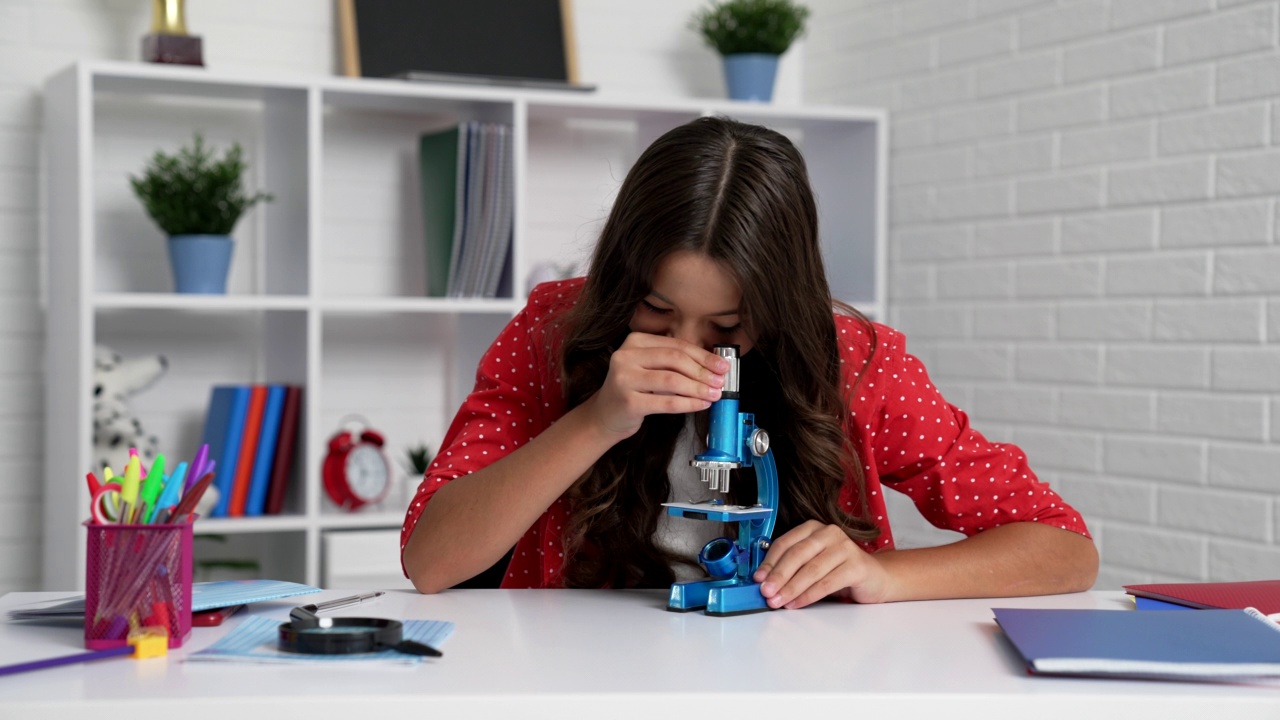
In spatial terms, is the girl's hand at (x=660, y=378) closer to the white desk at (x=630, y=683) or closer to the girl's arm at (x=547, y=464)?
the girl's arm at (x=547, y=464)

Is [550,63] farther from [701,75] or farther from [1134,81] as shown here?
[1134,81]

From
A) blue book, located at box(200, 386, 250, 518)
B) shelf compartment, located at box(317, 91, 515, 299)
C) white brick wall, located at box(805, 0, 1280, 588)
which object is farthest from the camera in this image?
shelf compartment, located at box(317, 91, 515, 299)

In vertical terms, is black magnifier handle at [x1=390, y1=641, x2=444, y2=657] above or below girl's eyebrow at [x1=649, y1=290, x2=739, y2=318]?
below

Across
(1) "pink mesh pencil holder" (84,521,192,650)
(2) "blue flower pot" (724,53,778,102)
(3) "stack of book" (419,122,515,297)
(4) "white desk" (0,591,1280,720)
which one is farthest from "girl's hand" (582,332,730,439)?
(2) "blue flower pot" (724,53,778,102)

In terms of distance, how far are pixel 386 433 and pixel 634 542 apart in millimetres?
1769

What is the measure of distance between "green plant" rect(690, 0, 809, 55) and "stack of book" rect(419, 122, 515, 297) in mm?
662

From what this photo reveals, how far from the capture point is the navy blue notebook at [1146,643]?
3.56 ft

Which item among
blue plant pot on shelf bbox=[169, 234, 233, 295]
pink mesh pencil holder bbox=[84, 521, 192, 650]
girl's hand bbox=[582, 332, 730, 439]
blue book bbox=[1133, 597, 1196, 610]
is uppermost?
blue plant pot on shelf bbox=[169, 234, 233, 295]

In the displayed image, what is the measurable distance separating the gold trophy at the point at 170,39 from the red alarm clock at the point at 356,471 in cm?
89

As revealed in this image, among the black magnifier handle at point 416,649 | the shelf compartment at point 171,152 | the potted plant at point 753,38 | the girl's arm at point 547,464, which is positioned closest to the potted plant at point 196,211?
the shelf compartment at point 171,152

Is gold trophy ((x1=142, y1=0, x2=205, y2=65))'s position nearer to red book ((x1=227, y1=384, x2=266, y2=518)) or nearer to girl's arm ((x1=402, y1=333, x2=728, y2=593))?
red book ((x1=227, y1=384, x2=266, y2=518))

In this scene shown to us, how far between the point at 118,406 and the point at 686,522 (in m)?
1.63

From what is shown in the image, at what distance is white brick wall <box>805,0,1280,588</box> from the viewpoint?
7.89 feet

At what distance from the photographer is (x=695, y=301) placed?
140 cm
